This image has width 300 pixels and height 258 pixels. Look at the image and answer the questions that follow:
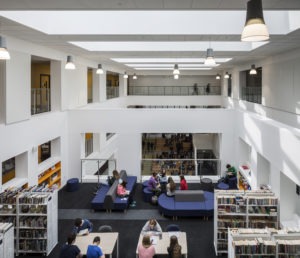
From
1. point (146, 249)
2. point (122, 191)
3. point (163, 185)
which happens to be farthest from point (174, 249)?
point (163, 185)

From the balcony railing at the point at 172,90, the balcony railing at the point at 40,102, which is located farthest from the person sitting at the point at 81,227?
the balcony railing at the point at 172,90

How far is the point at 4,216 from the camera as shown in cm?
812

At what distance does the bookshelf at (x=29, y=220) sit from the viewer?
26.4 ft

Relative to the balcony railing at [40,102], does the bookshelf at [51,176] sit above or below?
below

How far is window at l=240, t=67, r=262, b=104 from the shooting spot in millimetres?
15451

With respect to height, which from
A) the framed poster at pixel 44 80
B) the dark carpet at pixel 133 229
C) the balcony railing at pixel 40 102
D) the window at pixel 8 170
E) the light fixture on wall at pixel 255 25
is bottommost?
the dark carpet at pixel 133 229

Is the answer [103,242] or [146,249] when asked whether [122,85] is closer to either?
[103,242]

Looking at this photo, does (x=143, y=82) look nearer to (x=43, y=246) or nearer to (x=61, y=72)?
(x=61, y=72)

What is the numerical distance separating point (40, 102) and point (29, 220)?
5.63 meters

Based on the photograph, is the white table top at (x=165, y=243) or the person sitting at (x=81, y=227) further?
the person sitting at (x=81, y=227)

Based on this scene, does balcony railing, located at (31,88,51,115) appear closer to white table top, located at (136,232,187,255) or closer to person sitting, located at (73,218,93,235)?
person sitting, located at (73,218,93,235)

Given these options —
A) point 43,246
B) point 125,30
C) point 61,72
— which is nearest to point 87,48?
point 61,72

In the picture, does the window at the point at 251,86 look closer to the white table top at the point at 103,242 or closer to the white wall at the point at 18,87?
the white wall at the point at 18,87

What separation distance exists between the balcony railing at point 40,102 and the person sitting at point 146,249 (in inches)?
274
